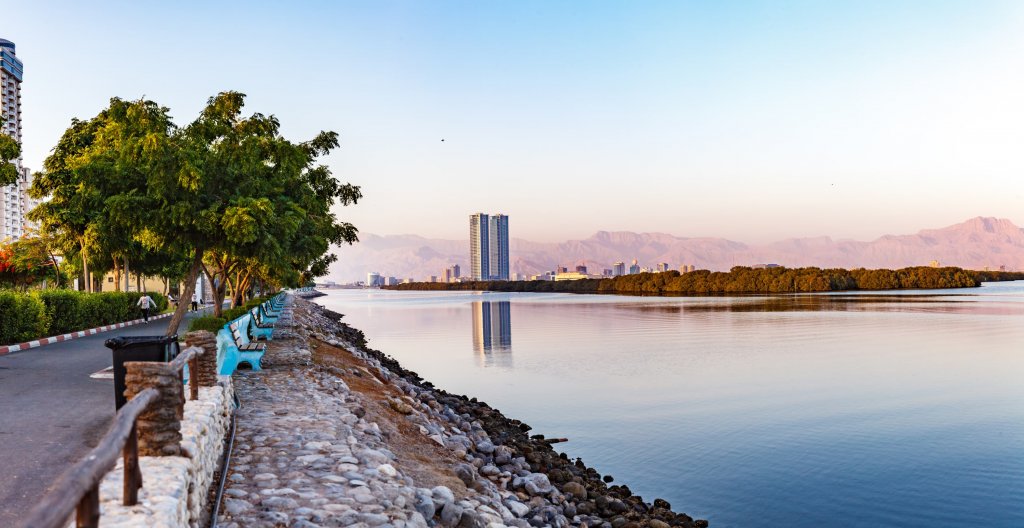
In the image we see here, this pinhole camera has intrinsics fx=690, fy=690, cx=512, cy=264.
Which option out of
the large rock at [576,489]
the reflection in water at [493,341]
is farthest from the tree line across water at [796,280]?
the large rock at [576,489]

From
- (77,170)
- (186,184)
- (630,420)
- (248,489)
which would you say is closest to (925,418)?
(630,420)

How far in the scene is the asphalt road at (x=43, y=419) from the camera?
704 cm

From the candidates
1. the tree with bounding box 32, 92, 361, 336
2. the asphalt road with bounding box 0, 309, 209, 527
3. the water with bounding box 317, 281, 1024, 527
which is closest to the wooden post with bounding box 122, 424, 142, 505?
the asphalt road with bounding box 0, 309, 209, 527

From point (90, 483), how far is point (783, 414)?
2073 cm

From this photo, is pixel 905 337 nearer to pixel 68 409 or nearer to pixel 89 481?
pixel 68 409

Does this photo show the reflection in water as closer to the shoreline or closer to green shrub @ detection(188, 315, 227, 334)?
the shoreline

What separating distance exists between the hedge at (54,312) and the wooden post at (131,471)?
68.9 ft

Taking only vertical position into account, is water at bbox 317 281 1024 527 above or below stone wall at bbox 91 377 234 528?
below

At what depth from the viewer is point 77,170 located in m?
17.3

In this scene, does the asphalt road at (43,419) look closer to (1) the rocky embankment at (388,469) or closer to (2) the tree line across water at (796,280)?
(1) the rocky embankment at (388,469)

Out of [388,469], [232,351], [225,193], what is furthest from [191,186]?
[388,469]

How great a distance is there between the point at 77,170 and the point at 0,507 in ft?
44.2

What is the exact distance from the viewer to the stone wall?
15.9 feet

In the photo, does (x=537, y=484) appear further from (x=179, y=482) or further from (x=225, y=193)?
(x=225, y=193)
